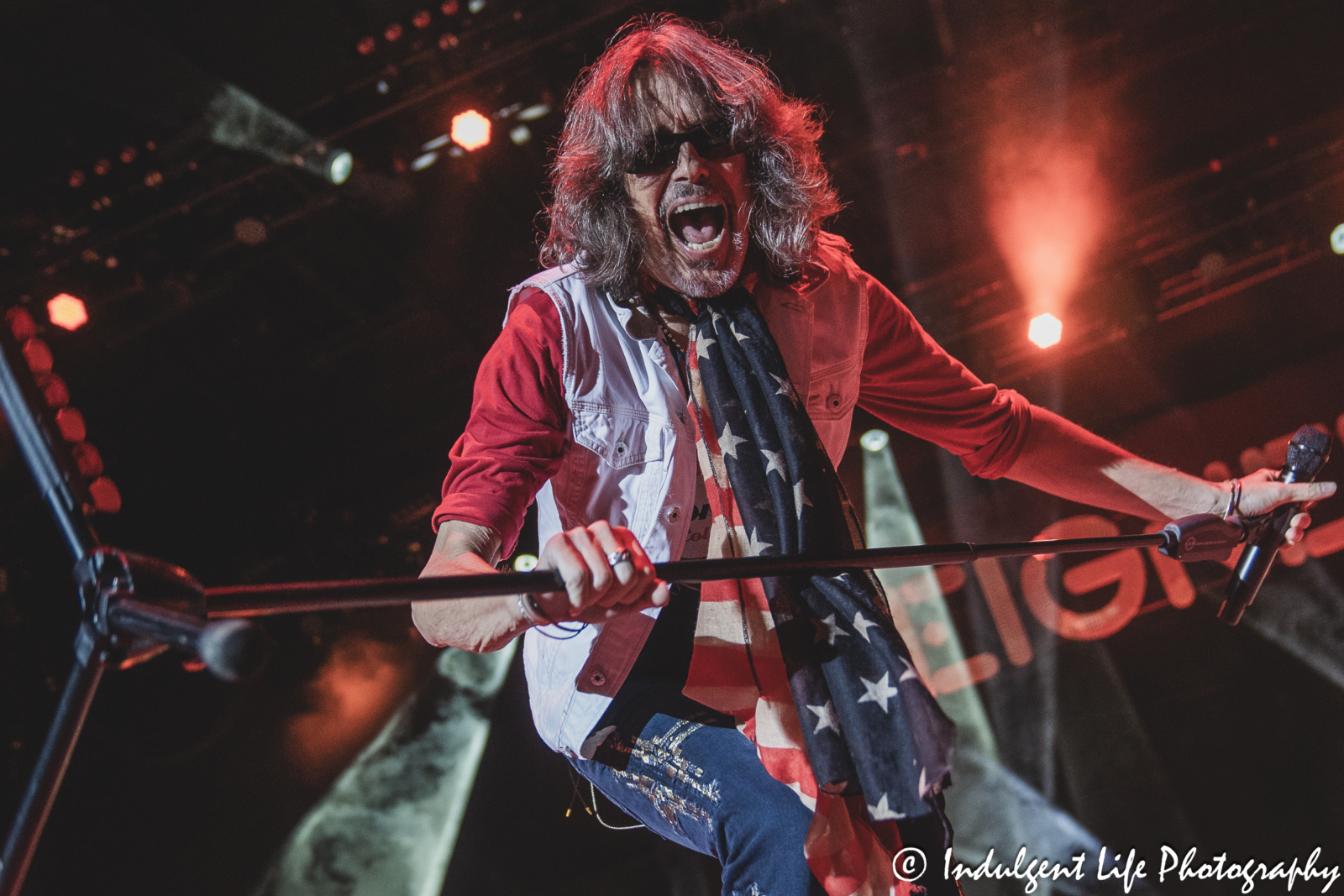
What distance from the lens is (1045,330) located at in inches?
237

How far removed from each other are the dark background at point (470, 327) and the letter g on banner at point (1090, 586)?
0.15 m

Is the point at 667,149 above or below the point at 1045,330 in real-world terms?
below

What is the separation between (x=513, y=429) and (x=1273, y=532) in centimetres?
207

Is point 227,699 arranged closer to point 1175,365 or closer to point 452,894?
point 452,894

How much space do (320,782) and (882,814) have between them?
5733 millimetres

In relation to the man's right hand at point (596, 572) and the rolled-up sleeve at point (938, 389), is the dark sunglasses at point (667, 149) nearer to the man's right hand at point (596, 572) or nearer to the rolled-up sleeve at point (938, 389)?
the rolled-up sleeve at point (938, 389)

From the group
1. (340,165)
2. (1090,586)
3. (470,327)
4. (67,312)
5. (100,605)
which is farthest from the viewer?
(1090,586)

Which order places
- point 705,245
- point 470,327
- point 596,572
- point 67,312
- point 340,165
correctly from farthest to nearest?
point 470,327 < point 340,165 < point 67,312 < point 705,245 < point 596,572

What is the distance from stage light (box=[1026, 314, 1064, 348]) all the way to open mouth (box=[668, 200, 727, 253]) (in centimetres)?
454

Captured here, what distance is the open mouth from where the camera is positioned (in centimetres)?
213

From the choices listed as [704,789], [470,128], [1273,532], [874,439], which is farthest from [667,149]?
[874,439]

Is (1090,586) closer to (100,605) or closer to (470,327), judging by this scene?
(470,327)

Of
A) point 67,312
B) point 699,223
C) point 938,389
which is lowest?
point 938,389

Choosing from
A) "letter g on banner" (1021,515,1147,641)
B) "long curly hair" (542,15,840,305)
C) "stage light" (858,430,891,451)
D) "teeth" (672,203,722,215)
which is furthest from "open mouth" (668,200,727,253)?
"letter g on banner" (1021,515,1147,641)
